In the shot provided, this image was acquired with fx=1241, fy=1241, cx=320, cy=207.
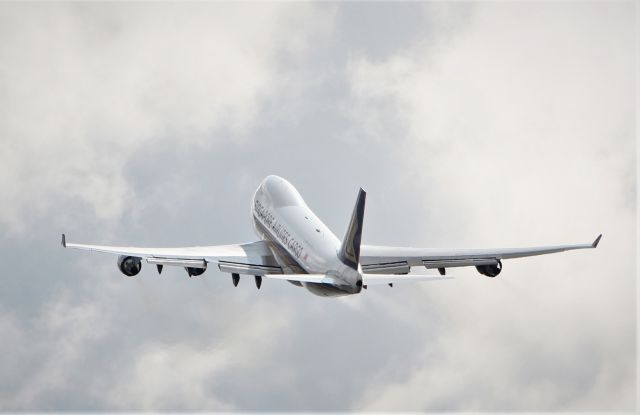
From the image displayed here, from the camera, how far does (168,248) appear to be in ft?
250

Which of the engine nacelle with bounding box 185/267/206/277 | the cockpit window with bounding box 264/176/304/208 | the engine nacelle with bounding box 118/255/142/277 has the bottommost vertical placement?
the engine nacelle with bounding box 185/267/206/277

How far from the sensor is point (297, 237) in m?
75.4

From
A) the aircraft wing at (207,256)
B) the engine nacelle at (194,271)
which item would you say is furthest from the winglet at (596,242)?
the engine nacelle at (194,271)

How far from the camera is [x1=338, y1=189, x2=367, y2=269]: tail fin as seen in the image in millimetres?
65688

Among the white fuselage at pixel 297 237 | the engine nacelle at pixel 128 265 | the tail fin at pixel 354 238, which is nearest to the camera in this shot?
the tail fin at pixel 354 238

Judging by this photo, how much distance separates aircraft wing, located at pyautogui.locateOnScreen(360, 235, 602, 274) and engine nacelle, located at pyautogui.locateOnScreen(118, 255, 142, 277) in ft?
45.7

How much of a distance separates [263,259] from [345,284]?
1278 cm

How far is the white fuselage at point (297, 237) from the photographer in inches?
2682

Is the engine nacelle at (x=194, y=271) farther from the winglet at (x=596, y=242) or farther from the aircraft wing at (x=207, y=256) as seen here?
the winglet at (x=596, y=242)

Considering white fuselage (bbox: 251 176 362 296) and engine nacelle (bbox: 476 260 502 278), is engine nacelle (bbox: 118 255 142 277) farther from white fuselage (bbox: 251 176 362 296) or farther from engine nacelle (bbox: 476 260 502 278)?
engine nacelle (bbox: 476 260 502 278)

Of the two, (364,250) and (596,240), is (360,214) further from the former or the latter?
(596,240)

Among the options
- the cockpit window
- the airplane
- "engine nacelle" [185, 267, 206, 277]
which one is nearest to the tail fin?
the airplane

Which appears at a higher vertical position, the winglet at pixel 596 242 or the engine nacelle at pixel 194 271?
the engine nacelle at pixel 194 271

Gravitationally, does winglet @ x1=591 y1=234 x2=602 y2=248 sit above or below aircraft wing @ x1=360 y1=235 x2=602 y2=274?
below
